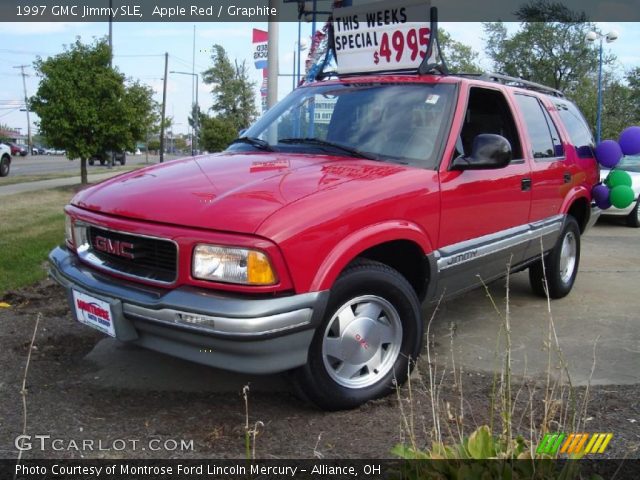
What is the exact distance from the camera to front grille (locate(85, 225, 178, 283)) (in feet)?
9.20

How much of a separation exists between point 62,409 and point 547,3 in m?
34.7

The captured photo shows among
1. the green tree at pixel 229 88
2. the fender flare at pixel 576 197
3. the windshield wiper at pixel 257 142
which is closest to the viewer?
the windshield wiper at pixel 257 142

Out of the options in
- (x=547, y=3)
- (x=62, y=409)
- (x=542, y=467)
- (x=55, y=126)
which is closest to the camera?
(x=542, y=467)

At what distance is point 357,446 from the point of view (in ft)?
9.02

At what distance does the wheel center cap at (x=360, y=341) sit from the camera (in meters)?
3.06

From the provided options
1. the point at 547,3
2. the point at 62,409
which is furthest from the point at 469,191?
the point at 547,3

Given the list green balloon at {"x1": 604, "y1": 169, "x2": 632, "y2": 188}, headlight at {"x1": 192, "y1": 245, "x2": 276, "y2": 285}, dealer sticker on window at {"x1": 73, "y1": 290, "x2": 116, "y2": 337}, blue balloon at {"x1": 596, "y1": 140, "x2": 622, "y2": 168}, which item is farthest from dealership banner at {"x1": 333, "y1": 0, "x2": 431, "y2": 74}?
green balloon at {"x1": 604, "y1": 169, "x2": 632, "y2": 188}

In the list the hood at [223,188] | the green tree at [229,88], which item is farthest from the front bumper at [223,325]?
the green tree at [229,88]

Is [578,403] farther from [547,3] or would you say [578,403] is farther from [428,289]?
[547,3]

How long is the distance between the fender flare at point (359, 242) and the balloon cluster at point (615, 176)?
3449 millimetres

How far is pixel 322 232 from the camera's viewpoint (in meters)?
2.78

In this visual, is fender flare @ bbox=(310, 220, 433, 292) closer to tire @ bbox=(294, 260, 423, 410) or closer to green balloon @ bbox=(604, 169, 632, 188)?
tire @ bbox=(294, 260, 423, 410)

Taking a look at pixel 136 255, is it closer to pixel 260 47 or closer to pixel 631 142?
pixel 631 142

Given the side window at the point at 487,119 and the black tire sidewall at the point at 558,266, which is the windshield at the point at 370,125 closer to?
the side window at the point at 487,119
